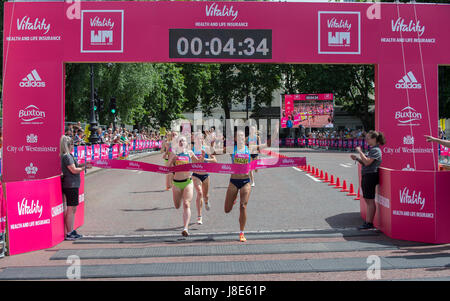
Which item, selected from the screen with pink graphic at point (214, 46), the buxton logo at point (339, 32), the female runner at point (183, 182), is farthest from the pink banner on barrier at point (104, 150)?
the buxton logo at point (339, 32)

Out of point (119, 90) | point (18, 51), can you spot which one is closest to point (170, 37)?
point (18, 51)

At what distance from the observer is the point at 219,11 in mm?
9625

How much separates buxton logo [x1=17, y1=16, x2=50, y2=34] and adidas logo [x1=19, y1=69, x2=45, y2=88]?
0.86 m

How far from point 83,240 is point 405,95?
705cm

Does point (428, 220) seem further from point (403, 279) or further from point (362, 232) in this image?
point (403, 279)

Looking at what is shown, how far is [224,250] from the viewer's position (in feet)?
24.8

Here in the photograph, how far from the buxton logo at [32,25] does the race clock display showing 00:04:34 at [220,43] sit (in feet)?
8.30

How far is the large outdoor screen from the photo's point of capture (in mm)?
50812

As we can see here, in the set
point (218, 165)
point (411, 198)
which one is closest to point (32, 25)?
point (218, 165)

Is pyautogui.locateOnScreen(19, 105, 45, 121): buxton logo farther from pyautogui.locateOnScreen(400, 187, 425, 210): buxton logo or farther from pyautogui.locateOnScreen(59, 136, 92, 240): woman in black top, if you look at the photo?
pyautogui.locateOnScreen(400, 187, 425, 210): buxton logo

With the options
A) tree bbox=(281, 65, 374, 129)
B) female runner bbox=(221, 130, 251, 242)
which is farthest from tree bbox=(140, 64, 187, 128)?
female runner bbox=(221, 130, 251, 242)

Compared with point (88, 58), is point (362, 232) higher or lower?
lower

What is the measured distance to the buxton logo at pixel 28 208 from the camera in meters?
7.43

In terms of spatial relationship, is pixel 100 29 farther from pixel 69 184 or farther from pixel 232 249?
pixel 232 249
